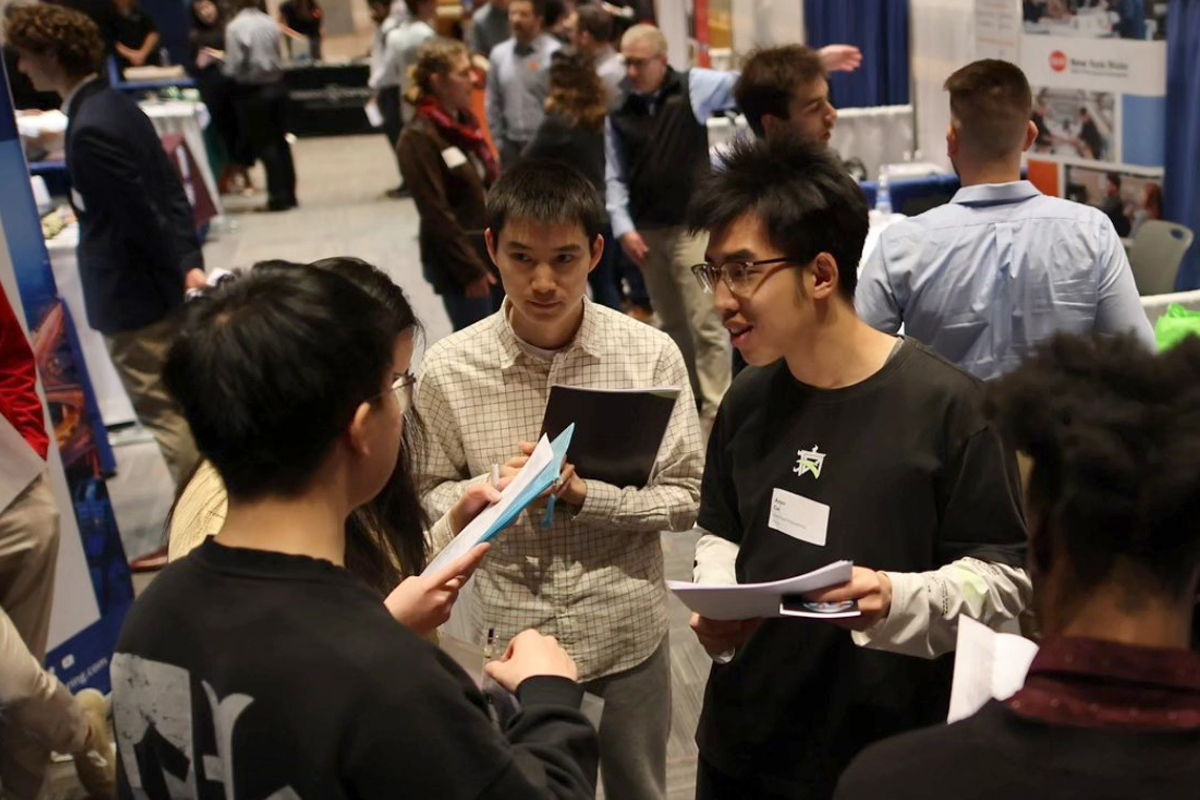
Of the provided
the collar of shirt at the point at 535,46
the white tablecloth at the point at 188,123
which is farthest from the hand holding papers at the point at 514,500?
the white tablecloth at the point at 188,123

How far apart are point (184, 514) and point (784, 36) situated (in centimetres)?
775

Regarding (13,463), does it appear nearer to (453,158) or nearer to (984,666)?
(984,666)

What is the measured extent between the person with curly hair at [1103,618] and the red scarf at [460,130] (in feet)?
13.7

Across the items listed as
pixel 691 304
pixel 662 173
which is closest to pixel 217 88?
pixel 662 173

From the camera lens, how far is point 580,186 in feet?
7.06

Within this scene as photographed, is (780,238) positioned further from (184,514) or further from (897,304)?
(897,304)

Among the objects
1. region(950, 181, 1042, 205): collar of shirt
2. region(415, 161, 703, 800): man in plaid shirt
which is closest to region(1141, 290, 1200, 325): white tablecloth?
region(950, 181, 1042, 205): collar of shirt

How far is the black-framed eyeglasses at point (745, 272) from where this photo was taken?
5.58ft

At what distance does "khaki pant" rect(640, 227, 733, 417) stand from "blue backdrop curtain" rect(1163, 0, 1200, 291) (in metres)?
1.80

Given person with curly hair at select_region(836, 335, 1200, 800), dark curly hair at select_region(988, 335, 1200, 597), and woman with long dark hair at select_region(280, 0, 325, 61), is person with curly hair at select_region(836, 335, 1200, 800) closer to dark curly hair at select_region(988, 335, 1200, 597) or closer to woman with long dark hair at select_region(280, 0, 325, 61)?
dark curly hair at select_region(988, 335, 1200, 597)

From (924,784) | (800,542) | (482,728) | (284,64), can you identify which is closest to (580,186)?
(800,542)

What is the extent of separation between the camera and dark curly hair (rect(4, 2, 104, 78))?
12.6 feet

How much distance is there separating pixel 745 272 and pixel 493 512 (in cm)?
48

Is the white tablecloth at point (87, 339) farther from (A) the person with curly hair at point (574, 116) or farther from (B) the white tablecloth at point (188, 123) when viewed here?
(B) the white tablecloth at point (188, 123)
